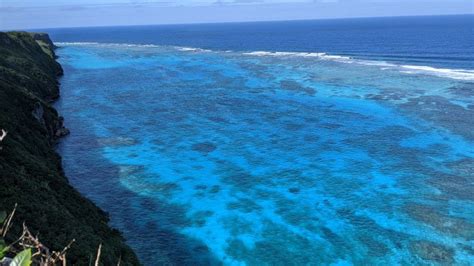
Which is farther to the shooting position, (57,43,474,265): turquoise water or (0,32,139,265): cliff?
(57,43,474,265): turquoise water

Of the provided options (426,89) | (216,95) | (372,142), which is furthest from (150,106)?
(426,89)

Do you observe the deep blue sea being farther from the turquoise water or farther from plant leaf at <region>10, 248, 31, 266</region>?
plant leaf at <region>10, 248, 31, 266</region>

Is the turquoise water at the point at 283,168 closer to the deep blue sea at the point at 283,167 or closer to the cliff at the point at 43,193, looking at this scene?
the deep blue sea at the point at 283,167

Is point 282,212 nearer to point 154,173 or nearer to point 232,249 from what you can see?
point 232,249

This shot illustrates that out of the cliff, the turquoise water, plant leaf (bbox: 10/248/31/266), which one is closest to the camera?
plant leaf (bbox: 10/248/31/266)

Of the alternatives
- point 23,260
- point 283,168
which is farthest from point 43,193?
point 23,260

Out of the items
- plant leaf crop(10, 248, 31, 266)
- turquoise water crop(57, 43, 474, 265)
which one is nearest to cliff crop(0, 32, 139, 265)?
turquoise water crop(57, 43, 474, 265)

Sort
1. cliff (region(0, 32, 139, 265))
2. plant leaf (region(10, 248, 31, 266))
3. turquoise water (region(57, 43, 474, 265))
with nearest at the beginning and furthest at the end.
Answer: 1. plant leaf (region(10, 248, 31, 266))
2. cliff (region(0, 32, 139, 265))
3. turquoise water (region(57, 43, 474, 265))
